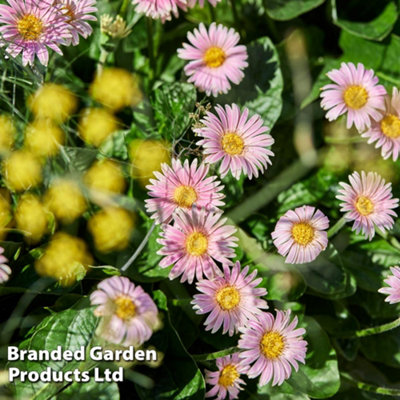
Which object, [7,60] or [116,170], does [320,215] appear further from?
[7,60]

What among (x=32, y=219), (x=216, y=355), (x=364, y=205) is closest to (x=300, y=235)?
(x=364, y=205)

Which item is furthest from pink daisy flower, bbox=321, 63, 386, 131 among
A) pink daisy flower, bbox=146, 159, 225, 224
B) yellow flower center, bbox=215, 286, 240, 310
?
yellow flower center, bbox=215, 286, 240, 310

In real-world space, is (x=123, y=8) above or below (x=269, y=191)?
above

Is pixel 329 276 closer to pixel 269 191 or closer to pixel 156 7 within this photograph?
pixel 269 191

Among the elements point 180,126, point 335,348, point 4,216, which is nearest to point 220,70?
point 180,126

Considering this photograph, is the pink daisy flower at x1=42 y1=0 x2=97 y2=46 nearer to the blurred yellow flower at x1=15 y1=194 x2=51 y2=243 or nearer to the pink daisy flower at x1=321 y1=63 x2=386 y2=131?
the blurred yellow flower at x1=15 y1=194 x2=51 y2=243
